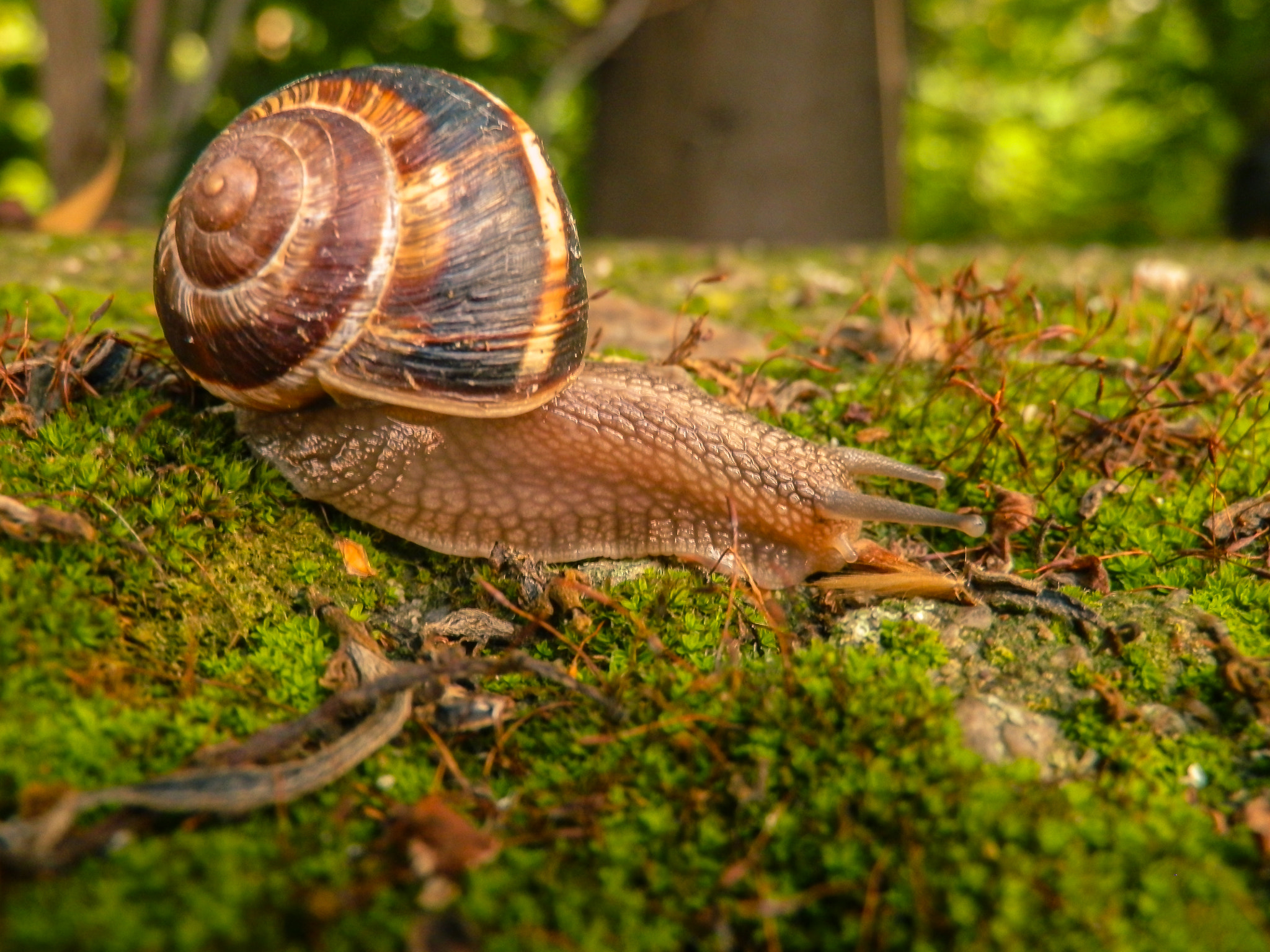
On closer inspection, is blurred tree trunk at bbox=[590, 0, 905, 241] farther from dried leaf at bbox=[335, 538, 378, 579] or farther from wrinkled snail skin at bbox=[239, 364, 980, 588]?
dried leaf at bbox=[335, 538, 378, 579]

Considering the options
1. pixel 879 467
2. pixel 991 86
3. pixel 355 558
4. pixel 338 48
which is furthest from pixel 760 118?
pixel 355 558

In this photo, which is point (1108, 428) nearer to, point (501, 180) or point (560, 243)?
point (560, 243)

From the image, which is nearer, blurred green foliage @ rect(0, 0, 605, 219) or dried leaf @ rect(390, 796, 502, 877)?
dried leaf @ rect(390, 796, 502, 877)

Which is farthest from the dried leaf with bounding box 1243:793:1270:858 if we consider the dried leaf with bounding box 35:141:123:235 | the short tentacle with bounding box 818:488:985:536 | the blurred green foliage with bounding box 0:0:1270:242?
the blurred green foliage with bounding box 0:0:1270:242

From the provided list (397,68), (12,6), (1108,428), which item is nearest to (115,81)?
(12,6)

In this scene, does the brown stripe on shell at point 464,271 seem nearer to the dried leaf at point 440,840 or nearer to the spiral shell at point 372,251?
the spiral shell at point 372,251

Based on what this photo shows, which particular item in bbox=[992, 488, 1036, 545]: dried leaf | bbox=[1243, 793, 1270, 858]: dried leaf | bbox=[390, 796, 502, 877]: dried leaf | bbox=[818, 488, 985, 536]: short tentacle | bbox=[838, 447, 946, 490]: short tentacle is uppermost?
bbox=[838, 447, 946, 490]: short tentacle

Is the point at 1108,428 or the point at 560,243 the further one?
the point at 1108,428
